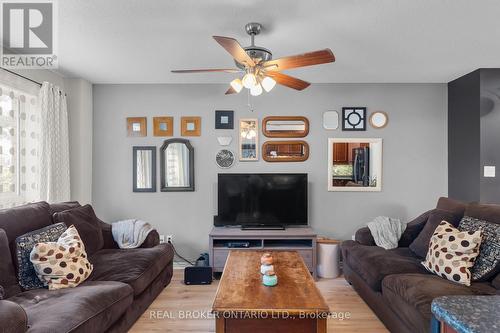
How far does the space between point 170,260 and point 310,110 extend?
2.54m

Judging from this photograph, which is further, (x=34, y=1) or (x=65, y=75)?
(x=65, y=75)

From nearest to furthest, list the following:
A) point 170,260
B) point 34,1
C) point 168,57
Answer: point 34,1, point 168,57, point 170,260

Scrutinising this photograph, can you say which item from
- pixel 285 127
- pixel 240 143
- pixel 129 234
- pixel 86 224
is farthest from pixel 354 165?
pixel 86 224

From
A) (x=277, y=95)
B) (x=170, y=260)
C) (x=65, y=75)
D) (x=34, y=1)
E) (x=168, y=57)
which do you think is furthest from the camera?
(x=277, y=95)

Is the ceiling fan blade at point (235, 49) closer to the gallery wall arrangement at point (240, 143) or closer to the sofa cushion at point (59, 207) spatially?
the gallery wall arrangement at point (240, 143)

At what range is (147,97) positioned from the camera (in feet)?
12.6

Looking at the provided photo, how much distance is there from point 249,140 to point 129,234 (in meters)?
1.83

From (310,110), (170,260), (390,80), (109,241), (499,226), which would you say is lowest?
(170,260)

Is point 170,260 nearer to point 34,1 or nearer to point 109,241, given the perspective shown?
point 109,241

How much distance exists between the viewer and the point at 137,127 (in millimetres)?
3807

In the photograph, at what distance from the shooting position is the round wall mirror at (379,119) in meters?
3.79

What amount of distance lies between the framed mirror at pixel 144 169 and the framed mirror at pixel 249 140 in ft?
3.88

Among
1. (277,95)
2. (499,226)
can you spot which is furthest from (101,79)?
(499,226)

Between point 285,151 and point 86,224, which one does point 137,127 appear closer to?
point 86,224
